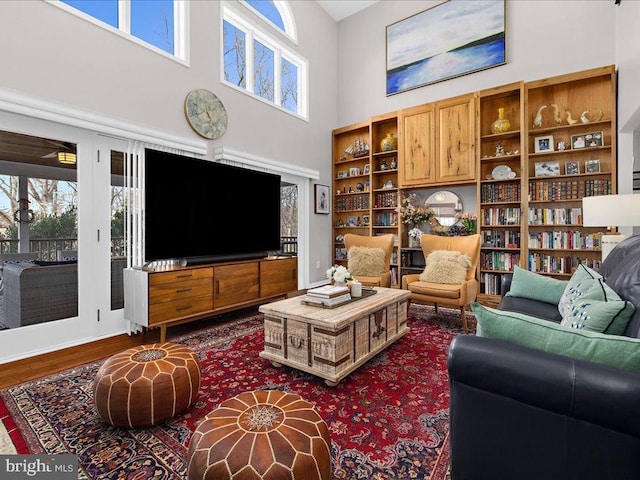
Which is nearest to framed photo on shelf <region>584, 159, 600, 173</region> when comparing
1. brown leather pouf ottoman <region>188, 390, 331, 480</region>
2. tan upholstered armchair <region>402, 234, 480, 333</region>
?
tan upholstered armchair <region>402, 234, 480, 333</region>

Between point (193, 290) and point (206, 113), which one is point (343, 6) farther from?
point (193, 290)

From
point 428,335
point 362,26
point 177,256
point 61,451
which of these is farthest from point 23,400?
point 362,26

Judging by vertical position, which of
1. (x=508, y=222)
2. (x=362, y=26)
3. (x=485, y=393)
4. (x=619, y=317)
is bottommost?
(x=485, y=393)

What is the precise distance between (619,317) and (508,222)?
10.9ft

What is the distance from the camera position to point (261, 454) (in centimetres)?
98

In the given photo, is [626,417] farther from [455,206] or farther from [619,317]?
[455,206]

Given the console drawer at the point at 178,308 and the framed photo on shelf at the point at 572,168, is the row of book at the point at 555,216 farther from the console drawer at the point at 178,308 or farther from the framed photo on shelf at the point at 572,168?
the console drawer at the point at 178,308

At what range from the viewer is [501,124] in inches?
166

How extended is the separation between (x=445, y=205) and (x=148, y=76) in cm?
410

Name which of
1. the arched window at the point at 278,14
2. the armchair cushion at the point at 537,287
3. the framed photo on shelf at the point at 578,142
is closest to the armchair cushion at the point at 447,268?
the armchair cushion at the point at 537,287

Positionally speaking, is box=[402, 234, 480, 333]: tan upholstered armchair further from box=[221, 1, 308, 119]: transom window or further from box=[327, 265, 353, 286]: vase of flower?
box=[221, 1, 308, 119]: transom window

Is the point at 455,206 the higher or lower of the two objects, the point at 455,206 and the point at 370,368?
the higher

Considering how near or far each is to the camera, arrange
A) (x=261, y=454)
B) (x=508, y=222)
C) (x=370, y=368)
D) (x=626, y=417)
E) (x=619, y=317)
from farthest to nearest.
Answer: (x=508, y=222), (x=370, y=368), (x=619, y=317), (x=261, y=454), (x=626, y=417)

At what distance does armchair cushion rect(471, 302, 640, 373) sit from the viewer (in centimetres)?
89
